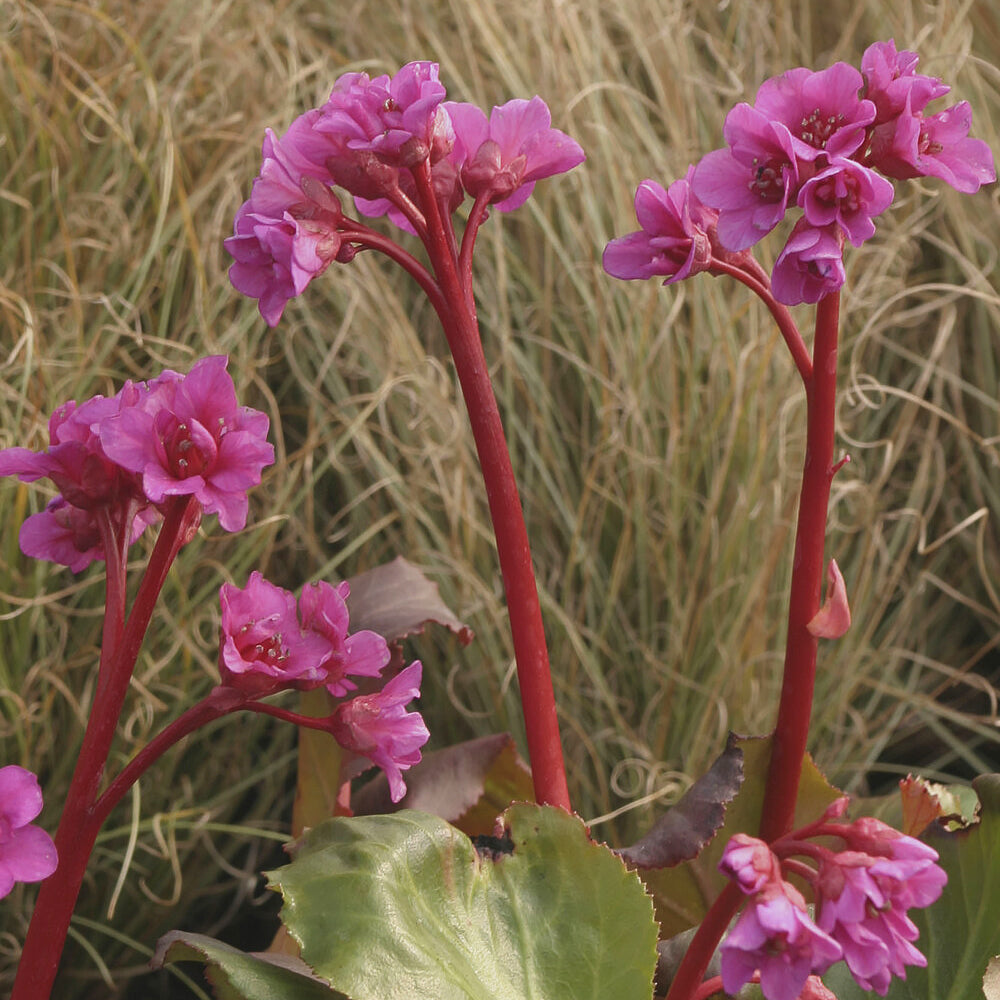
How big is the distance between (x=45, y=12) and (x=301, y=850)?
1128mm

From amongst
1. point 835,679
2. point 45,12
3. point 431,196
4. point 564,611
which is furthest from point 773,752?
point 45,12

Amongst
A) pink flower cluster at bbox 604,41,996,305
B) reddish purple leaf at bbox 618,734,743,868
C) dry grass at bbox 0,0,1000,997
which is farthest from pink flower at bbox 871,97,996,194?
dry grass at bbox 0,0,1000,997

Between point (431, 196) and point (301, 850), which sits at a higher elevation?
point (431, 196)

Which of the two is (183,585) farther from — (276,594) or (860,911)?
(860,911)

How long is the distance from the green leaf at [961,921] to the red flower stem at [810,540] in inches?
3.5

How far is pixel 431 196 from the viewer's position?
472 mm

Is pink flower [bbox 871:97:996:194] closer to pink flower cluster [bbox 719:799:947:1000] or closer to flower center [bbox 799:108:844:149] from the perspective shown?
flower center [bbox 799:108:844:149]

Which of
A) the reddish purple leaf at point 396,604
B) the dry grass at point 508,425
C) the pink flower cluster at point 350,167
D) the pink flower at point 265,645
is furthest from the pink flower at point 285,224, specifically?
the dry grass at point 508,425

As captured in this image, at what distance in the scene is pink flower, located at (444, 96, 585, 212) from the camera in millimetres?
481

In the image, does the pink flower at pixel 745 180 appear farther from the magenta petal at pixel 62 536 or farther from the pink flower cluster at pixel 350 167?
the magenta petal at pixel 62 536

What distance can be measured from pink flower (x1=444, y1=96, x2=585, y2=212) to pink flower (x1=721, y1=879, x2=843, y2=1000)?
0.92 feet

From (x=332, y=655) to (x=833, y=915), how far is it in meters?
0.20

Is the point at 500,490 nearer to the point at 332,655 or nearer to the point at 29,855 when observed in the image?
the point at 332,655

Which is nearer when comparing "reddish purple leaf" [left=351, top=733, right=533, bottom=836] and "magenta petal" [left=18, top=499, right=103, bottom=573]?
"magenta petal" [left=18, top=499, right=103, bottom=573]
